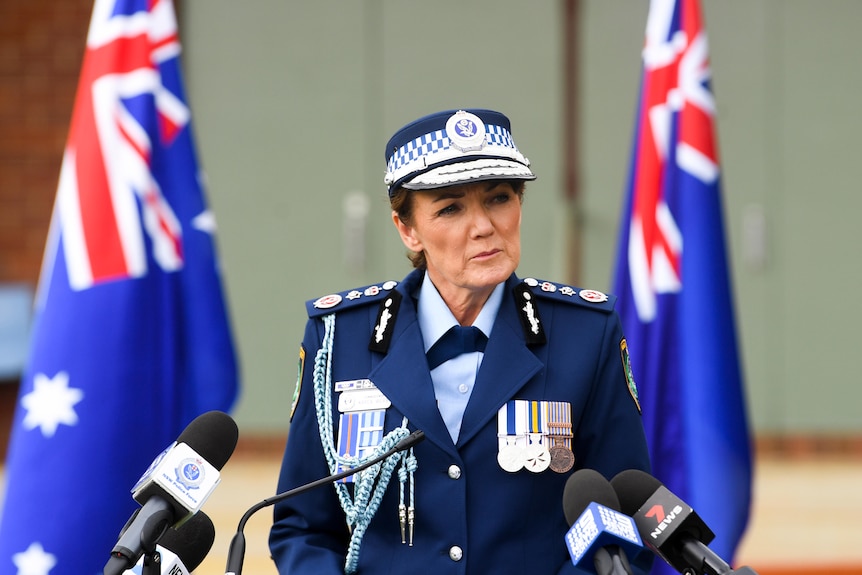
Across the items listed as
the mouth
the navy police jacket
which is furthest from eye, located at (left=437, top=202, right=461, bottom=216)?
the navy police jacket

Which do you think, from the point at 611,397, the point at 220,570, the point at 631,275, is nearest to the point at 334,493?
the point at 611,397

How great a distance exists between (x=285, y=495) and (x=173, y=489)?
0.28 meters

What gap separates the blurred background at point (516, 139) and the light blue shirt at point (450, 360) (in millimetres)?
5344

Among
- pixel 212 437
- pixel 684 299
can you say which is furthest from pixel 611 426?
pixel 684 299

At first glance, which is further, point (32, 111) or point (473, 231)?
point (32, 111)

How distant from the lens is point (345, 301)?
2777 mm

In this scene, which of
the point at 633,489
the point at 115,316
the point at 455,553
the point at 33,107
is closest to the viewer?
the point at 633,489

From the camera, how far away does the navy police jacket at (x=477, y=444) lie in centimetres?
250

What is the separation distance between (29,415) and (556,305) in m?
1.85

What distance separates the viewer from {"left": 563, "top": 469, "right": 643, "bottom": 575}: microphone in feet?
5.96

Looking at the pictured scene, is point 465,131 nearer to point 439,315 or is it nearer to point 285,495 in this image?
point 439,315

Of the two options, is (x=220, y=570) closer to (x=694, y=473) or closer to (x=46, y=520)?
(x=46, y=520)

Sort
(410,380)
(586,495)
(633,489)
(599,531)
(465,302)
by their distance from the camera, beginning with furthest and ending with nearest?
(465,302) < (410,380) < (633,489) < (586,495) < (599,531)

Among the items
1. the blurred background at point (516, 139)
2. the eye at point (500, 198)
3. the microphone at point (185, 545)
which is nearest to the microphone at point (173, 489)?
the microphone at point (185, 545)
